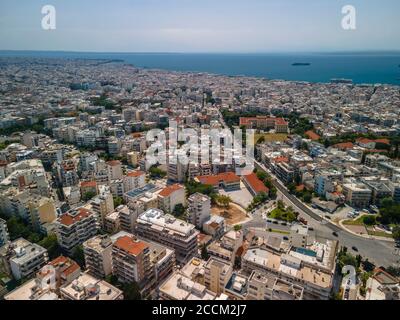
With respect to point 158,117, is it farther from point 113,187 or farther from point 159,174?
point 113,187

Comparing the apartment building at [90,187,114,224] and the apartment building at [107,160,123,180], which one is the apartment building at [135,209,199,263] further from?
the apartment building at [107,160,123,180]

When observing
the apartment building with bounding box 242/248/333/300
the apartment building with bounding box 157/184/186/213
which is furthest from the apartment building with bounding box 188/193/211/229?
the apartment building with bounding box 242/248/333/300

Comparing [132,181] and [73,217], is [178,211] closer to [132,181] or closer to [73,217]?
[132,181]

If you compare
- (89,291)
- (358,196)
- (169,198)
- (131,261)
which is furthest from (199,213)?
(358,196)

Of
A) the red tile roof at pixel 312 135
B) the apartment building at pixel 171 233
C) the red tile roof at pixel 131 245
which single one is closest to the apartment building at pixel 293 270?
the apartment building at pixel 171 233
